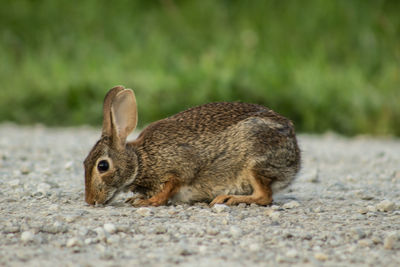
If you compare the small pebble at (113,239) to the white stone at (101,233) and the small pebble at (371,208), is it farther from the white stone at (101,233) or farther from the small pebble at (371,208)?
the small pebble at (371,208)

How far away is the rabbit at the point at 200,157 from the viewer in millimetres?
5582

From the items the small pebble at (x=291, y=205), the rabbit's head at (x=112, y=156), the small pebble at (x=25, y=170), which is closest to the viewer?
the rabbit's head at (x=112, y=156)

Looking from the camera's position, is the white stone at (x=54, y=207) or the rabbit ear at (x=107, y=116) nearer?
the white stone at (x=54, y=207)

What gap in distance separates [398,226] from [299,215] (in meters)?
0.74

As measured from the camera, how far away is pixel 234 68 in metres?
12.0

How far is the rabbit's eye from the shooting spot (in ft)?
17.8

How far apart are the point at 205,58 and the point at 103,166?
7079 millimetres

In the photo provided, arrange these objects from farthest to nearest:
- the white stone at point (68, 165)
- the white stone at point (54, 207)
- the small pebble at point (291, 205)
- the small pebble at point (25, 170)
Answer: the white stone at point (68, 165), the small pebble at point (25, 170), the small pebble at point (291, 205), the white stone at point (54, 207)

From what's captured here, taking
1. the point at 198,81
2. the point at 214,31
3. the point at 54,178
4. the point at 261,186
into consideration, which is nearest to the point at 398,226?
the point at 261,186

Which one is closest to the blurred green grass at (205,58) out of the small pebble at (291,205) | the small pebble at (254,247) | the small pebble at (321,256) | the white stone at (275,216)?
the small pebble at (291,205)

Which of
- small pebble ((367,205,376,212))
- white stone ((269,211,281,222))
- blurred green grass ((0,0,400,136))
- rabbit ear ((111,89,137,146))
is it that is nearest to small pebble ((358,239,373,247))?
white stone ((269,211,281,222))

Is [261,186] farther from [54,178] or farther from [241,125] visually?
[54,178]

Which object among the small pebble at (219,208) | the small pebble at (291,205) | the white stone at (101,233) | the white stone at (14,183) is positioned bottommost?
the small pebble at (291,205)

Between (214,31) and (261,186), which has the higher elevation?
(214,31)
